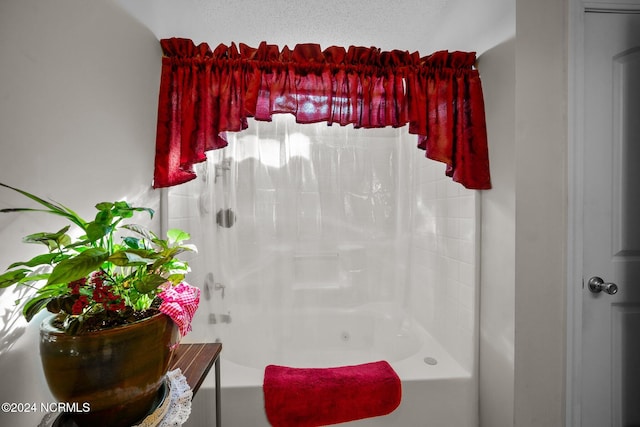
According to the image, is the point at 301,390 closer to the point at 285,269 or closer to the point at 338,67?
the point at 285,269

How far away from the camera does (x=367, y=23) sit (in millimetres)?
1726

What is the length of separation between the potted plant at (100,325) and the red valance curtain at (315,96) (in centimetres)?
87

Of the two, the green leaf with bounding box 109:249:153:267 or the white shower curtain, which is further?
the white shower curtain

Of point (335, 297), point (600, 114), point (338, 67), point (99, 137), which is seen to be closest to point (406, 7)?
point (338, 67)

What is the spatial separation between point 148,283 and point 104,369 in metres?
0.18

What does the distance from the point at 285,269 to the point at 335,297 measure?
1.36 ft

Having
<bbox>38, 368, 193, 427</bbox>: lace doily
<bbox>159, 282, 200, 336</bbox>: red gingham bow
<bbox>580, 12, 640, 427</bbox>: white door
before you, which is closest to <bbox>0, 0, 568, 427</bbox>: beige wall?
<bbox>580, 12, 640, 427</bbox>: white door

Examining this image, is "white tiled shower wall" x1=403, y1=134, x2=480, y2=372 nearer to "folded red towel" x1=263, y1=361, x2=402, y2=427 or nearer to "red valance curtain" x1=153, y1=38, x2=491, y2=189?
"red valance curtain" x1=153, y1=38, x2=491, y2=189

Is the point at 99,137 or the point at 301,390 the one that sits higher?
the point at 99,137

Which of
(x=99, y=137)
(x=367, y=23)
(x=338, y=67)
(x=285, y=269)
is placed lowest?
(x=285, y=269)

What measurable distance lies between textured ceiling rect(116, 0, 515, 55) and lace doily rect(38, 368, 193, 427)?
1.50 meters

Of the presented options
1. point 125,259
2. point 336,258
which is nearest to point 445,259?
point 336,258

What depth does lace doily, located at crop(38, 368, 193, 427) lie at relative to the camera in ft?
2.14

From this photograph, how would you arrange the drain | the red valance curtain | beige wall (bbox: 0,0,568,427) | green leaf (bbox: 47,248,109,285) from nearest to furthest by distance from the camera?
green leaf (bbox: 47,248,109,285) < beige wall (bbox: 0,0,568,427) < the red valance curtain < the drain
